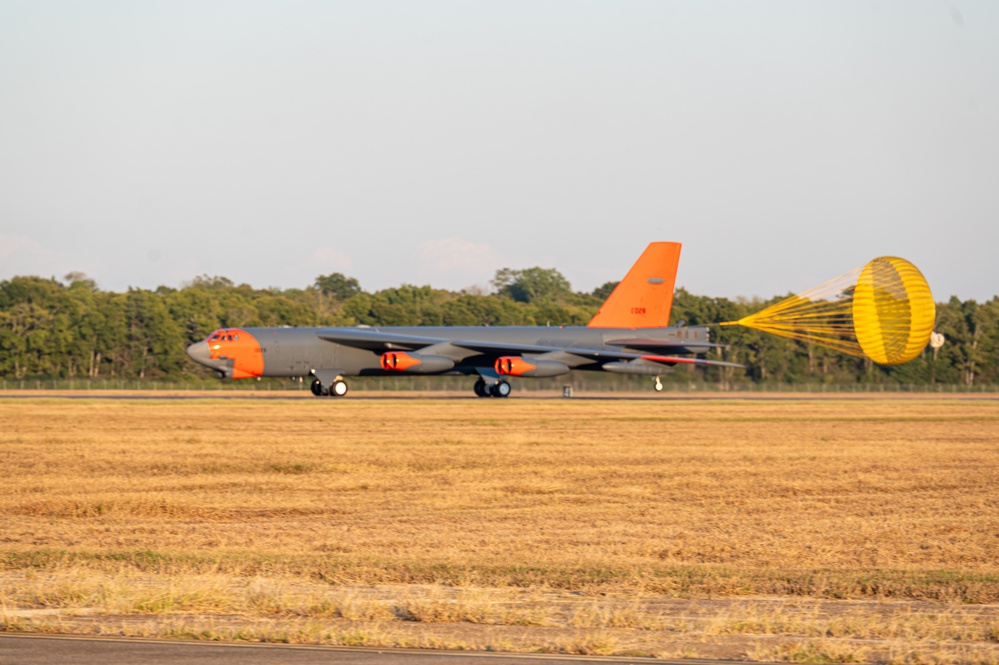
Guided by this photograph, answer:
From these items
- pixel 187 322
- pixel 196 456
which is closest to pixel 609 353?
pixel 196 456

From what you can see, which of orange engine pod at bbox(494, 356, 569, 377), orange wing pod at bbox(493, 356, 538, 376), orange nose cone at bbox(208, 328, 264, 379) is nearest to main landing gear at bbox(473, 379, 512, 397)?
orange engine pod at bbox(494, 356, 569, 377)

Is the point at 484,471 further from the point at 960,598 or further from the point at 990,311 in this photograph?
the point at 990,311

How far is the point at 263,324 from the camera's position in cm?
9338

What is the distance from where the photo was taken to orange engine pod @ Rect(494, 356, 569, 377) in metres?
57.4

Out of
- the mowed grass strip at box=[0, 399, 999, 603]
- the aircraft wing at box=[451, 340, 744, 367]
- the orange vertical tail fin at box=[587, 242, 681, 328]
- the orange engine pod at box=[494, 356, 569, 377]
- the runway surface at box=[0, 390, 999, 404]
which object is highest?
the orange vertical tail fin at box=[587, 242, 681, 328]

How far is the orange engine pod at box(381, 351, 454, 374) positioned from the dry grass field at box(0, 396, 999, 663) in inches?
717

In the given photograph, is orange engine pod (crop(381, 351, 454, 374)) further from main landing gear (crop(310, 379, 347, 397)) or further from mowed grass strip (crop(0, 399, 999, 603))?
mowed grass strip (crop(0, 399, 999, 603))

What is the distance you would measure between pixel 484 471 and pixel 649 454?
550 cm

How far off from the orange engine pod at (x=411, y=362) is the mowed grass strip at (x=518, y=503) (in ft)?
51.1

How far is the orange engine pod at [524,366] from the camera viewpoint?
57394 millimetres

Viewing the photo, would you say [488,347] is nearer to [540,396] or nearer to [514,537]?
[540,396]

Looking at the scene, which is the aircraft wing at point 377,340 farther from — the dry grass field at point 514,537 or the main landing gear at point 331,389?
the dry grass field at point 514,537

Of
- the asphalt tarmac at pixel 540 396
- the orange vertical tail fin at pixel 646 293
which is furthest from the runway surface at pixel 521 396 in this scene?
the orange vertical tail fin at pixel 646 293

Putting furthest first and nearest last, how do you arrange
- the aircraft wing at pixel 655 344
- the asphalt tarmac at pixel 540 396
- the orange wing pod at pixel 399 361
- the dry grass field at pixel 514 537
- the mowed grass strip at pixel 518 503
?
the aircraft wing at pixel 655 344
the asphalt tarmac at pixel 540 396
the orange wing pod at pixel 399 361
the mowed grass strip at pixel 518 503
the dry grass field at pixel 514 537
